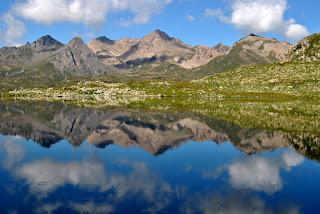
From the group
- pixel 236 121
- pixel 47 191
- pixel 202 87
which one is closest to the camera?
pixel 47 191

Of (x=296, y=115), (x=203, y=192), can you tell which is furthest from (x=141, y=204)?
(x=296, y=115)

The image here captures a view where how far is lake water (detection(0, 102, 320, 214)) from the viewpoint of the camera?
87.2ft

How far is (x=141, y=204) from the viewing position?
86.8ft

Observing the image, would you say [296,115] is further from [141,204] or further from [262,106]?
[141,204]

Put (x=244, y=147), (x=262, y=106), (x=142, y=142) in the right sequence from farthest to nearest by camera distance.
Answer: (x=262, y=106) → (x=142, y=142) → (x=244, y=147)

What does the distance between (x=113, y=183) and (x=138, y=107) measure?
7067 centimetres

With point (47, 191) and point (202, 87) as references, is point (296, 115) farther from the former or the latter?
point (202, 87)

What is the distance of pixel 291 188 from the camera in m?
30.6

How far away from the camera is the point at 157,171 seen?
35750 millimetres

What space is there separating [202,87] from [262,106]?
62367 mm

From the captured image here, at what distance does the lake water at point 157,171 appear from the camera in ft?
87.2

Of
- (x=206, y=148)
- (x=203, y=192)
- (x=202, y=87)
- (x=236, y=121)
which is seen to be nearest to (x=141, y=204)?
(x=203, y=192)

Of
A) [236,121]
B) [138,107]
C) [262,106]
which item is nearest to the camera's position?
[236,121]

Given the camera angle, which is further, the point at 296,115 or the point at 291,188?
the point at 296,115
